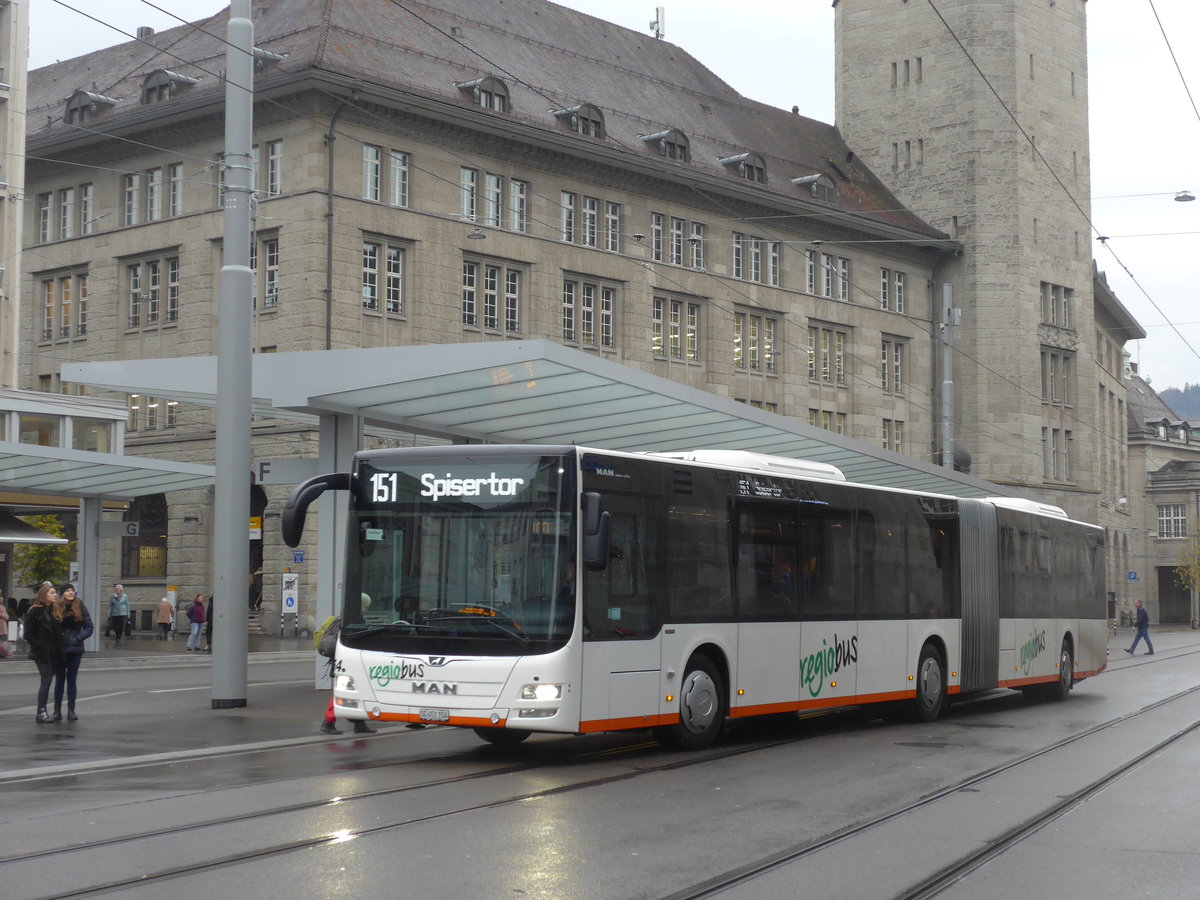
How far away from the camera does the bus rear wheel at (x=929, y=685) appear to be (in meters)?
19.3

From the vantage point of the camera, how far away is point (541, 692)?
12836 mm

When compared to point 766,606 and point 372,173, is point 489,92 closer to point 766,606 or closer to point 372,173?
point 372,173

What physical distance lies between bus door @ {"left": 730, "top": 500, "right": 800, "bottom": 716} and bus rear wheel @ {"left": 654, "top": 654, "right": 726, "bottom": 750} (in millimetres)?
319

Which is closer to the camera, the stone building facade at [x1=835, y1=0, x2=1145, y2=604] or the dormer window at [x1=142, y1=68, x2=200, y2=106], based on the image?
the dormer window at [x1=142, y1=68, x2=200, y2=106]

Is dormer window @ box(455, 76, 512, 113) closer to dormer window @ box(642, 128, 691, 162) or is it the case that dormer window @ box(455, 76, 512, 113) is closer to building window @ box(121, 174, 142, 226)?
dormer window @ box(642, 128, 691, 162)

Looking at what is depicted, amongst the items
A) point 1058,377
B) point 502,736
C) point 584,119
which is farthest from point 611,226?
point 502,736

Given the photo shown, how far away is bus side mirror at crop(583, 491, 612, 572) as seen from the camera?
12.9 metres

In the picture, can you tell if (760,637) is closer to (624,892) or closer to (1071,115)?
(624,892)

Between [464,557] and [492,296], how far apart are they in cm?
3698

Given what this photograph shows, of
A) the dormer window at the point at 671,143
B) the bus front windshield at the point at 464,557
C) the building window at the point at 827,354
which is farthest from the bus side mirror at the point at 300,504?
the building window at the point at 827,354

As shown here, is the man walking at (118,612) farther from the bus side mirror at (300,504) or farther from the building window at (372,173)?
the bus side mirror at (300,504)

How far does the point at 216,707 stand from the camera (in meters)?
19.0

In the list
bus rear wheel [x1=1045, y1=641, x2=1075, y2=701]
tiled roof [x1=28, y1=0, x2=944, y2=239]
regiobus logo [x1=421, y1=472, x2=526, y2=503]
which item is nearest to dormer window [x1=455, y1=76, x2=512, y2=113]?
tiled roof [x1=28, y1=0, x2=944, y2=239]

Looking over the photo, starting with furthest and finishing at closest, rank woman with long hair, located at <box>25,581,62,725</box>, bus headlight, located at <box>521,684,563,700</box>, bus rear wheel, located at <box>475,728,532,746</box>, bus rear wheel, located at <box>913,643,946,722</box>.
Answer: bus rear wheel, located at <box>913,643,946,722</box>
woman with long hair, located at <box>25,581,62,725</box>
bus rear wheel, located at <box>475,728,532,746</box>
bus headlight, located at <box>521,684,563,700</box>
